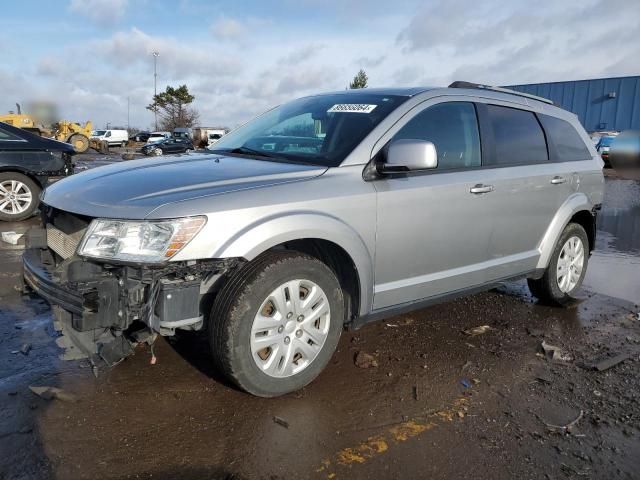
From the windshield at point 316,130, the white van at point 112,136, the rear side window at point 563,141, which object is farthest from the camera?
the white van at point 112,136

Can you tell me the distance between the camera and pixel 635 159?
7.93 ft

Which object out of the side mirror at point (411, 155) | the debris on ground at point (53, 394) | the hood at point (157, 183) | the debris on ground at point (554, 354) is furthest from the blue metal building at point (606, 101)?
the debris on ground at point (53, 394)

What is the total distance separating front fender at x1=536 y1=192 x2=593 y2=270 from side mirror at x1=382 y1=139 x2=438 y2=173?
1.90 m

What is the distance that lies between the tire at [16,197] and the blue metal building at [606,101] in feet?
82.8

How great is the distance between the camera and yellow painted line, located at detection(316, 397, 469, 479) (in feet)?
8.03

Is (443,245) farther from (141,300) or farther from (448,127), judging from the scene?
(141,300)

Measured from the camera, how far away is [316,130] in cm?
363

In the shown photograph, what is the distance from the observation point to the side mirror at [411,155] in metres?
3.09

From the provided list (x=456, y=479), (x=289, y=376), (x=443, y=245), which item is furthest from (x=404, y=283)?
(x=456, y=479)

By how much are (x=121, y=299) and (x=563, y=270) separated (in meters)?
3.96

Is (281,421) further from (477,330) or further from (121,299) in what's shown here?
(477,330)

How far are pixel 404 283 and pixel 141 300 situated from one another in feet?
5.51

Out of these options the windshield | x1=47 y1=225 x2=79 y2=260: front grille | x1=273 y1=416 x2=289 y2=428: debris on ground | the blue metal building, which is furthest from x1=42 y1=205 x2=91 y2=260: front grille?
the blue metal building

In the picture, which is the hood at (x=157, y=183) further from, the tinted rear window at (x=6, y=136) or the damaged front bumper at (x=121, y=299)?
the tinted rear window at (x=6, y=136)
